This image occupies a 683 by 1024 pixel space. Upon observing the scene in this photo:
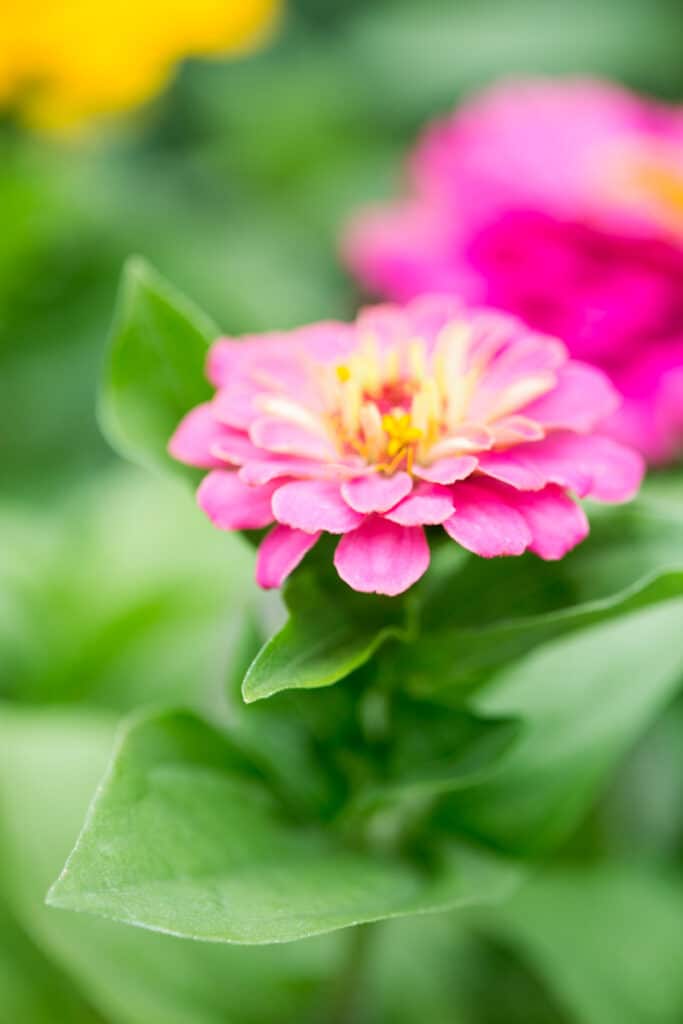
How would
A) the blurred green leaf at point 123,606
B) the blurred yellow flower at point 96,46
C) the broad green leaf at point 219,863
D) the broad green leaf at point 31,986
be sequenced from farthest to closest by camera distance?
1. the blurred yellow flower at point 96,46
2. the blurred green leaf at point 123,606
3. the broad green leaf at point 31,986
4. the broad green leaf at point 219,863

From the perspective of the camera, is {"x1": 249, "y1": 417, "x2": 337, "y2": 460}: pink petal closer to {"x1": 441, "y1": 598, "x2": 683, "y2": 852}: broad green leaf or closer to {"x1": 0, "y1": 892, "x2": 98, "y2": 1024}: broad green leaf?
{"x1": 441, "y1": 598, "x2": 683, "y2": 852}: broad green leaf

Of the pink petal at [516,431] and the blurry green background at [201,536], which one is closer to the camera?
the pink petal at [516,431]

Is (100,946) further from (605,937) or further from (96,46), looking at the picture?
(96,46)

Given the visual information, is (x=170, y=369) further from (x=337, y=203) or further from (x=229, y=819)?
(x=337, y=203)

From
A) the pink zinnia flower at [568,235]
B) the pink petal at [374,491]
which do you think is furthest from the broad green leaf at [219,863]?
the pink zinnia flower at [568,235]

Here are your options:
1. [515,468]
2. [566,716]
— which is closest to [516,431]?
[515,468]

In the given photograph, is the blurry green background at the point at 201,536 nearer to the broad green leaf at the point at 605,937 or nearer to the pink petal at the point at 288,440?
the broad green leaf at the point at 605,937

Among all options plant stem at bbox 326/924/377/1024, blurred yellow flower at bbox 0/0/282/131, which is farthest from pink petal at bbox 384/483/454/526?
blurred yellow flower at bbox 0/0/282/131
